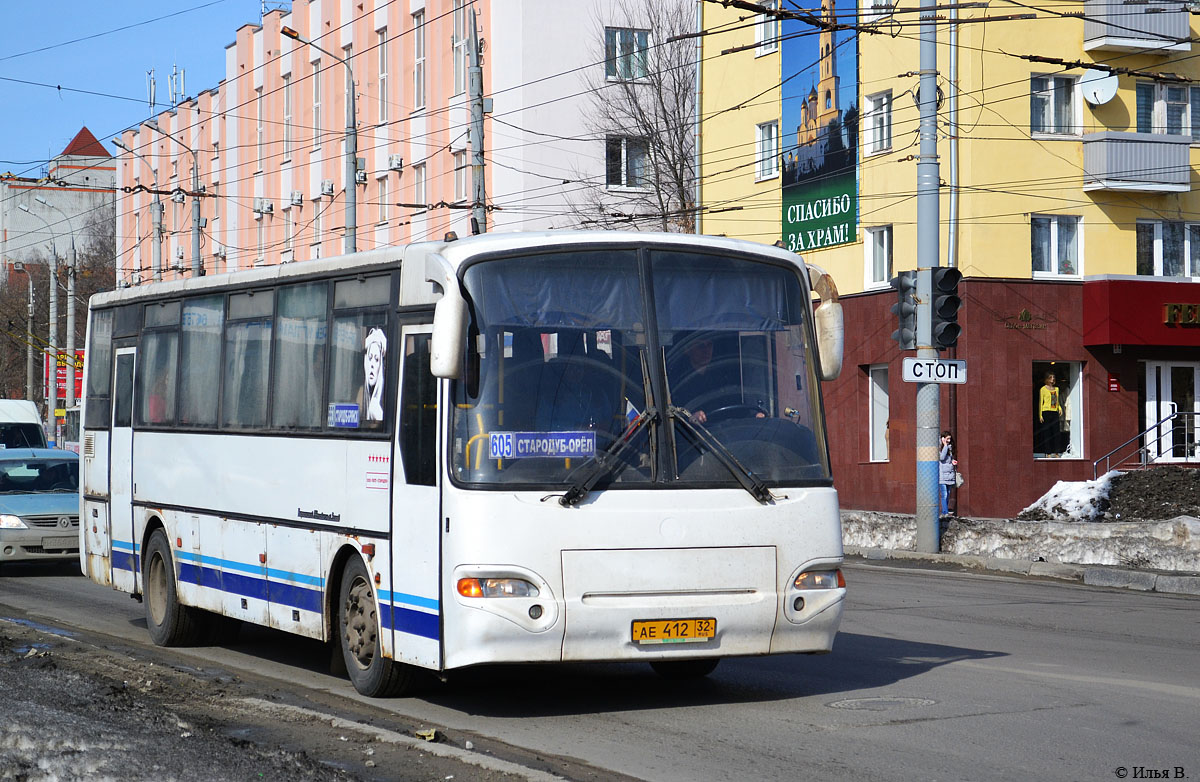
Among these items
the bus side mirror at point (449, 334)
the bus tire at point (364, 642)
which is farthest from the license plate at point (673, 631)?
the bus side mirror at point (449, 334)

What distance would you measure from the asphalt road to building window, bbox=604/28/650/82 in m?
33.4

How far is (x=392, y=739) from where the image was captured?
313 inches

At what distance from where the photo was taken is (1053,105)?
32.4 meters

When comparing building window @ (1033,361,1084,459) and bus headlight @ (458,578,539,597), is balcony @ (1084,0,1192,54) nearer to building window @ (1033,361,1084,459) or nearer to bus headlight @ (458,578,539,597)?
building window @ (1033,361,1084,459)

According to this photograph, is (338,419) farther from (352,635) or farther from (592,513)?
(592,513)

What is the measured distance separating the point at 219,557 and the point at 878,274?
80.4ft

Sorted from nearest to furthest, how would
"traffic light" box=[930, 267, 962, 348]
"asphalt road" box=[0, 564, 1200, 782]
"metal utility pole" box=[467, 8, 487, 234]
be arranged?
"asphalt road" box=[0, 564, 1200, 782]
"traffic light" box=[930, 267, 962, 348]
"metal utility pole" box=[467, 8, 487, 234]

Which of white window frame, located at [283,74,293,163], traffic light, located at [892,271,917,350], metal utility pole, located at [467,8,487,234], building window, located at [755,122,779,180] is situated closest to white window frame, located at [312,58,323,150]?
white window frame, located at [283,74,293,163]

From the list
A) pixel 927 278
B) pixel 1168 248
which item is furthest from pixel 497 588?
pixel 1168 248

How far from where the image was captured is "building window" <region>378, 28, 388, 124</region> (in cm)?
5144

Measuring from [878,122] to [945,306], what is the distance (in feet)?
43.8

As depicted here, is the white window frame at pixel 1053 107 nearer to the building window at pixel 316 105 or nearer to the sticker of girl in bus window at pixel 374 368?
the sticker of girl in bus window at pixel 374 368

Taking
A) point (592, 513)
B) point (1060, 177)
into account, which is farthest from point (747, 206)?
point (592, 513)

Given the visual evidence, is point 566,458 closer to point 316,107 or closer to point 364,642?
point 364,642
